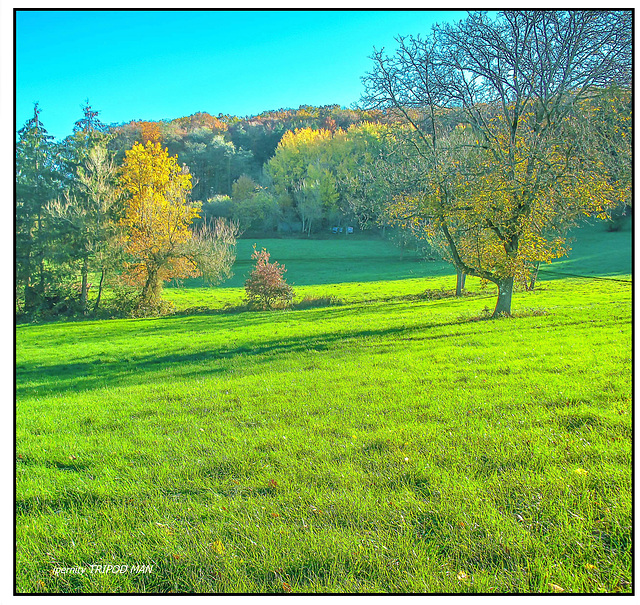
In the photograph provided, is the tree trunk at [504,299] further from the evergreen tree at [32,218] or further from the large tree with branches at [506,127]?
the evergreen tree at [32,218]

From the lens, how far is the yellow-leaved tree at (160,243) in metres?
25.7

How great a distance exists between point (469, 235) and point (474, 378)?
8.92m

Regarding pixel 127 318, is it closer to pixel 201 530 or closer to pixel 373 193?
pixel 373 193

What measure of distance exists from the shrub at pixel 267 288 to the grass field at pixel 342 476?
14172mm

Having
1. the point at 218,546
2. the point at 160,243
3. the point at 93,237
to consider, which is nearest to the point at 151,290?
the point at 160,243

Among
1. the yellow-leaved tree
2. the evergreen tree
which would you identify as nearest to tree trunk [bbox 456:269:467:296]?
the yellow-leaved tree

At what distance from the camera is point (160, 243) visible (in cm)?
2578

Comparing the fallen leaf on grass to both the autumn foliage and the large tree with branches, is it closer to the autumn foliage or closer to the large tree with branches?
the large tree with branches

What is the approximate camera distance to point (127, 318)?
81.1 ft

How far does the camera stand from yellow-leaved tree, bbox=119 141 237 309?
25672 millimetres

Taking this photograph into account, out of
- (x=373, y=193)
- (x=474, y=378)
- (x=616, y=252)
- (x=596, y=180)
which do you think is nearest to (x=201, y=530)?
(x=474, y=378)

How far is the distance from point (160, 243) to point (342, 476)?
24567 millimetres

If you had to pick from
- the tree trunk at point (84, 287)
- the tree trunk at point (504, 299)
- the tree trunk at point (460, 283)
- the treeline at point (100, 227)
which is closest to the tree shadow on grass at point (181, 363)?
the tree trunk at point (504, 299)

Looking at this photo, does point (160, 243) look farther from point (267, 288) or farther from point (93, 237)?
point (267, 288)
